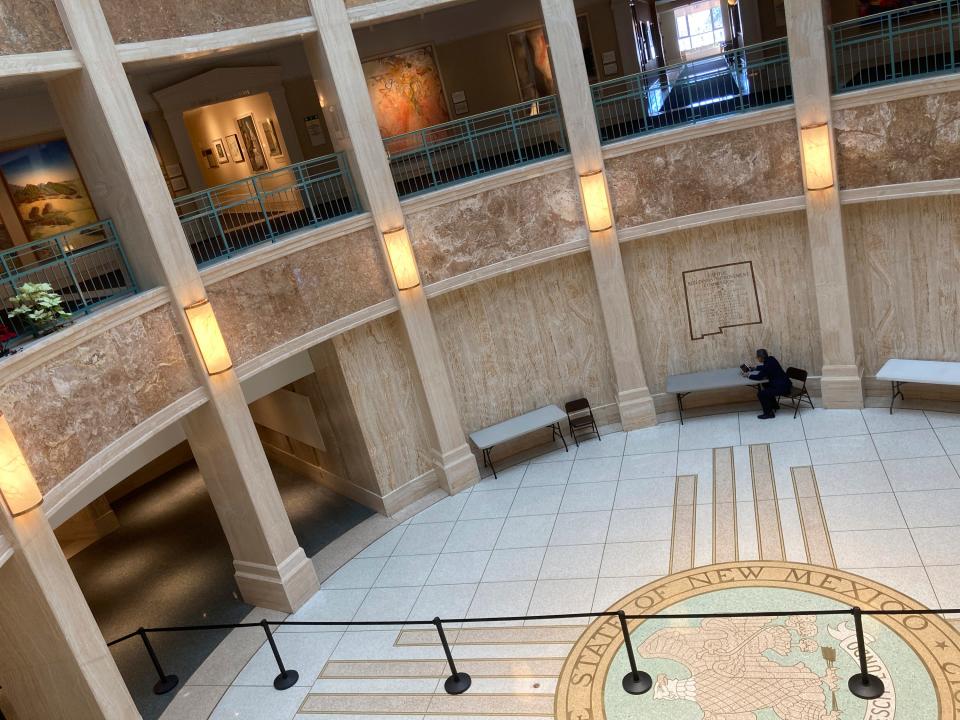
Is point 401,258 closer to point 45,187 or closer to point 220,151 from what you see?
point 220,151

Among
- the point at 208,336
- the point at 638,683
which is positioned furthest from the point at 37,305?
the point at 638,683

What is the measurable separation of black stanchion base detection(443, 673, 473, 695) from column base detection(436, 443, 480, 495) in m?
4.09

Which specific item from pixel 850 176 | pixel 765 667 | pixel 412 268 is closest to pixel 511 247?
pixel 412 268

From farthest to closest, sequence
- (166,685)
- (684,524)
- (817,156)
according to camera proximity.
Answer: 1. (817,156)
2. (684,524)
3. (166,685)

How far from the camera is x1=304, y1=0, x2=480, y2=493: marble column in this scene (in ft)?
33.3

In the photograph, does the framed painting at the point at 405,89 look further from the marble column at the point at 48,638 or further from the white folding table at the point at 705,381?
the marble column at the point at 48,638

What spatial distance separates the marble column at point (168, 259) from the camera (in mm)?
8266

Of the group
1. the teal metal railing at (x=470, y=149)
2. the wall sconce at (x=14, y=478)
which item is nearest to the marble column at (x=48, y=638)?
the wall sconce at (x=14, y=478)

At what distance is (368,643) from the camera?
9.25m

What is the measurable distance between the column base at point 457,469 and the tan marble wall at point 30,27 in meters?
7.25

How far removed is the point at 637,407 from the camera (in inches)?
497

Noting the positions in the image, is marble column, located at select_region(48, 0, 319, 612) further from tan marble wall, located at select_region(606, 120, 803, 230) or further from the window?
the window

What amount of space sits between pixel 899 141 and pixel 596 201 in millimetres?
3975

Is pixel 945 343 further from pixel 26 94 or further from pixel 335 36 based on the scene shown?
pixel 26 94
